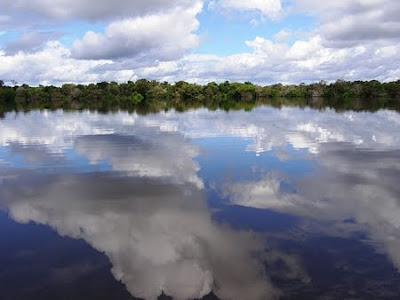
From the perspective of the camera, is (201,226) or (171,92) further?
(171,92)

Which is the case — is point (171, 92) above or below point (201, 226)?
above

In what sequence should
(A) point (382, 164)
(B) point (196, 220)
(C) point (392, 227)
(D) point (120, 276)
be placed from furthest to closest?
(A) point (382, 164), (B) point (196, 220), (C) point (392, 227), (D) point (120, 276)

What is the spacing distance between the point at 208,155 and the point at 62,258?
13463mm

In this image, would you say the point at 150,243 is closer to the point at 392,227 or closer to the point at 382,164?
the point at 392,227

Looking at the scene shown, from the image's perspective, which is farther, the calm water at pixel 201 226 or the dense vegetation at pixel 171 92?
the dense vegetation at pixel 171 92

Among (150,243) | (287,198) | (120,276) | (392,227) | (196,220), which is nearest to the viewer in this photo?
(120,276)

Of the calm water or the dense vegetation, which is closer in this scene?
the calm water

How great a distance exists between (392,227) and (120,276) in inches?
256

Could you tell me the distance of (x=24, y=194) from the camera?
14250 mm

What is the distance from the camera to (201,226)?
10.7 meters

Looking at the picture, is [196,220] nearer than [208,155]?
Yes

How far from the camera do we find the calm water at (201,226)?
25.0 ft

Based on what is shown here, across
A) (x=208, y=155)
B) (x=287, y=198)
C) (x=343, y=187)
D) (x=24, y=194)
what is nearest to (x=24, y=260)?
(x=24, y=194)

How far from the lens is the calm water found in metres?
7.62
